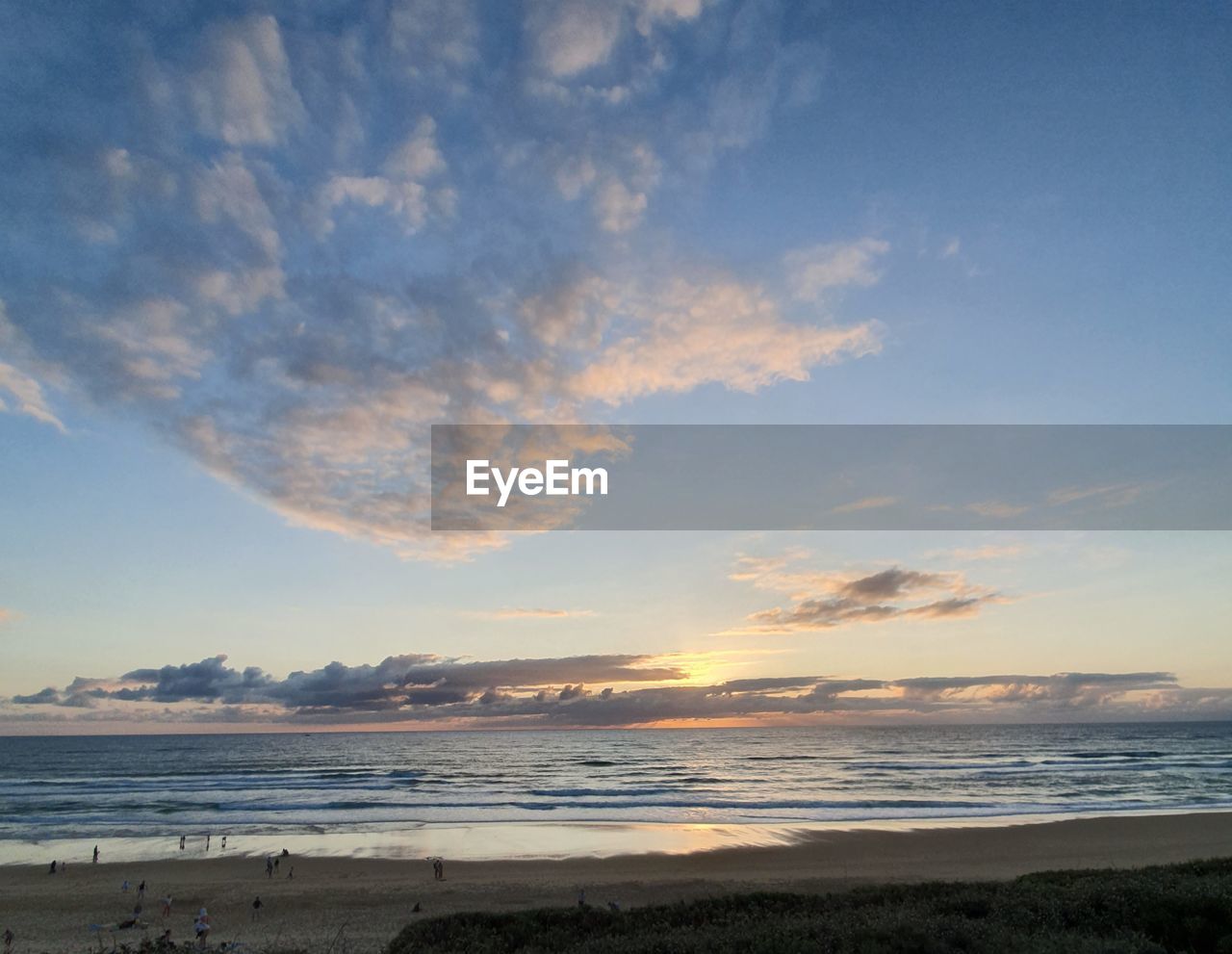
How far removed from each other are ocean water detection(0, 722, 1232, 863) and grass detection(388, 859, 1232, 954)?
19937mm

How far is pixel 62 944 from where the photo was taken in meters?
21.6

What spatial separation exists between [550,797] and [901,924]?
50095 mm

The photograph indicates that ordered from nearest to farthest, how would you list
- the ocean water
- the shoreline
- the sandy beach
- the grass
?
the grass < the sandy beach < the shoreline < the ocean water

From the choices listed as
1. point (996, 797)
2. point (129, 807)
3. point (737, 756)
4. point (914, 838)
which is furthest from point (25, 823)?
point (737, 756)

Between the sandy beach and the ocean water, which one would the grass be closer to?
the sandy beach

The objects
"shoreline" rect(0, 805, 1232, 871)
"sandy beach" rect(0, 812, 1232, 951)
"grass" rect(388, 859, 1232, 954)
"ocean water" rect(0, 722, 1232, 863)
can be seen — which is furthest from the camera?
"ocean water" rect(0, 722, 1232, 863)

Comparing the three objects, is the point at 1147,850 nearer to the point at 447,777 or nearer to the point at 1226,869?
the point at 1226,869

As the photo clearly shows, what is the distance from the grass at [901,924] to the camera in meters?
11.4

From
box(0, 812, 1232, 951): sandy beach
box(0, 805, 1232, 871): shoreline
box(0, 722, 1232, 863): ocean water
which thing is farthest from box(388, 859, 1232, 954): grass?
box(0, 722, 1232, 863): ocean water

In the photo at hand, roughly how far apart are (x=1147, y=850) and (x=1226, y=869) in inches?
680

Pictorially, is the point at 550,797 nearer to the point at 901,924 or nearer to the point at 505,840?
the point at 505,840

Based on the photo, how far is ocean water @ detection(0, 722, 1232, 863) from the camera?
39.9 meters

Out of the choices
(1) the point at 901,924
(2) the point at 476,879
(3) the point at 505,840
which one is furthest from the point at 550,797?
(1) the point at 901,924

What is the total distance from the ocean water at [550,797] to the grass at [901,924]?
1994cm
